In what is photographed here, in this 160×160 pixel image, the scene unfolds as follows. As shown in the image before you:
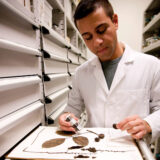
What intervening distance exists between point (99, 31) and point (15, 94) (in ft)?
2.09

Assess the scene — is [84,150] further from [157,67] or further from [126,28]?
[126,28]

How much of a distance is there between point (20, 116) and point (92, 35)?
659mm

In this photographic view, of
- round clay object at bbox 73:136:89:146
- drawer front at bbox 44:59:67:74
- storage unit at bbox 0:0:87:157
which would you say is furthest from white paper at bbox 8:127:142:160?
drawer front at bbox 44:59:67:74

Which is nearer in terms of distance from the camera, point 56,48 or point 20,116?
point 20,116

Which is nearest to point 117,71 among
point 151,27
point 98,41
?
point 98,41

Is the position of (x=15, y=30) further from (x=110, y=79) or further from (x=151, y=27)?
(x=151, y=27)

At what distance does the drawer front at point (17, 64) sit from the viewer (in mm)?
625

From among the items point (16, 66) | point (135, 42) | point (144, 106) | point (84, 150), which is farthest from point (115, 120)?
point (135, 42)

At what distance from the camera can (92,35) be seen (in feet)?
2.62

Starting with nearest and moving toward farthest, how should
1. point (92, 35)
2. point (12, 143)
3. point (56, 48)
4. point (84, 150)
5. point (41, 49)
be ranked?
point (84, 150)
point (12, 143)
point (92, 35)
point (41, 49)
point (56, 48)

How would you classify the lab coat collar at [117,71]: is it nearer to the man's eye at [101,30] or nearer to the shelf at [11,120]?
the man's eye at [101,30]

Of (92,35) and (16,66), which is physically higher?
(92,35)

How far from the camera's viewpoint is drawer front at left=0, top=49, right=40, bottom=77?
625 millimetres

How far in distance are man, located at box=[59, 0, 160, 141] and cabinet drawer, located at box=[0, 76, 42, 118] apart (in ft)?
0.89
